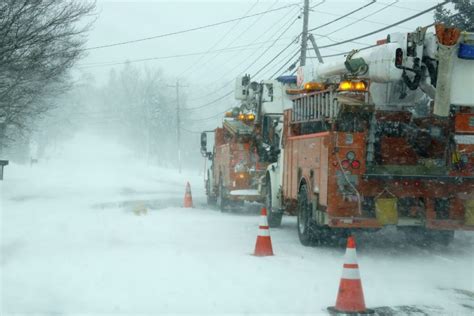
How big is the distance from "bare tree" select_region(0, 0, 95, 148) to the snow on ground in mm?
6490

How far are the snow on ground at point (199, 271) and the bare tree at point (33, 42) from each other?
6.49 m

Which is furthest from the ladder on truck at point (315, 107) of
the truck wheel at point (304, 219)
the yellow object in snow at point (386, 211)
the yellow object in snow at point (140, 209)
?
the yellow object in snow at point (140, 209)

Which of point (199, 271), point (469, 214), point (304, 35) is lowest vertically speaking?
point (199, 271)

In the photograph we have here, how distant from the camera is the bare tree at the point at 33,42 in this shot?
1906cm

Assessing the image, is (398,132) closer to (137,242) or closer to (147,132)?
(137,242)

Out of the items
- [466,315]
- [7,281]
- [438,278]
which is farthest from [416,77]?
[7,281]

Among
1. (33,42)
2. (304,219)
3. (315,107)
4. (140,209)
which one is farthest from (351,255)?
(33,42)

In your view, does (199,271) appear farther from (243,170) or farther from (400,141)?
(243,170)

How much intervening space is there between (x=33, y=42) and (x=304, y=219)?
1181 centimetres

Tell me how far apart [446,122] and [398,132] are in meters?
0.76

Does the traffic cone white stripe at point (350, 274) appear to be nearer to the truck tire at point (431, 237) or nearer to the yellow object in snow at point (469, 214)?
the yellow object in snow at point (469, 214)

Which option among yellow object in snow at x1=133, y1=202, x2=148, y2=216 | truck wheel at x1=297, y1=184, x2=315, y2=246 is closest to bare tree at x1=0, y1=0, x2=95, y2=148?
yellow object in snow at x1=133, y1=202, x2=148, y2=216

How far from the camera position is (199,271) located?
8602mm

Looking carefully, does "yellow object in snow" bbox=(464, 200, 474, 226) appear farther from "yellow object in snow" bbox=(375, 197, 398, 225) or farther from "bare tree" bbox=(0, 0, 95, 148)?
"bare tree" bbox=(0, 0, 95, 148)
